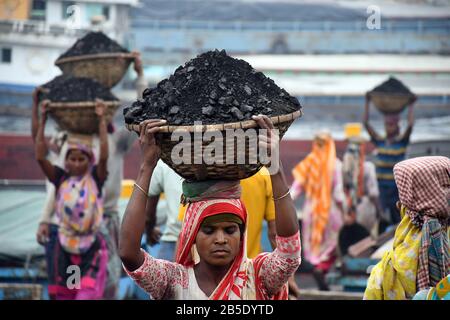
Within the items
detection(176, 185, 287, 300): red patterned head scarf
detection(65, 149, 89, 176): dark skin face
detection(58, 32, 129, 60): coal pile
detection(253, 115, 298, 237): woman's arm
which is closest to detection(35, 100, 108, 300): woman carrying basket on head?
detection(65, 149, 89, 176): dark skin face

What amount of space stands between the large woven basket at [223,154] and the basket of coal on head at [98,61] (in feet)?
18.6

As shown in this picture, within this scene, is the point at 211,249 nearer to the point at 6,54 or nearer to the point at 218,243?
the point at 218,243

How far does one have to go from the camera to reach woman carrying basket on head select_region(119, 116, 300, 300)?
538cm

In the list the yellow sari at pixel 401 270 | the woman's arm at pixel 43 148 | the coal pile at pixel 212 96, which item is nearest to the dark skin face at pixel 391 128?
the woman's arm at pixel 43 148

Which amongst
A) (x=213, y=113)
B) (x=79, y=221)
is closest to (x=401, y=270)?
(x=213, y=113)

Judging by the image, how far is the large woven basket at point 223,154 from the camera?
209 inches

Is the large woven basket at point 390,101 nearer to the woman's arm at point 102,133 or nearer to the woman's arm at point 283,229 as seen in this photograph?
the woman's arm at point 102,133

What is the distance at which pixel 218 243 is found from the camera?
5.49 meters

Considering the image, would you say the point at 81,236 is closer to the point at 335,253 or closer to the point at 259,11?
the point at 335,253

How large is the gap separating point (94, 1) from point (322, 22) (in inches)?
155

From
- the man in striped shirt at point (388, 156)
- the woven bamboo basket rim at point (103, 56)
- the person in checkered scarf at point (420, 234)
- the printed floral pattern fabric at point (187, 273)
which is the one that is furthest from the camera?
the man in striped shirt at point (388, 156)

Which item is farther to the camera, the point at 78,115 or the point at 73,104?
the point at 78,115

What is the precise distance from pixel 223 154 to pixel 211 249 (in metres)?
0.45
